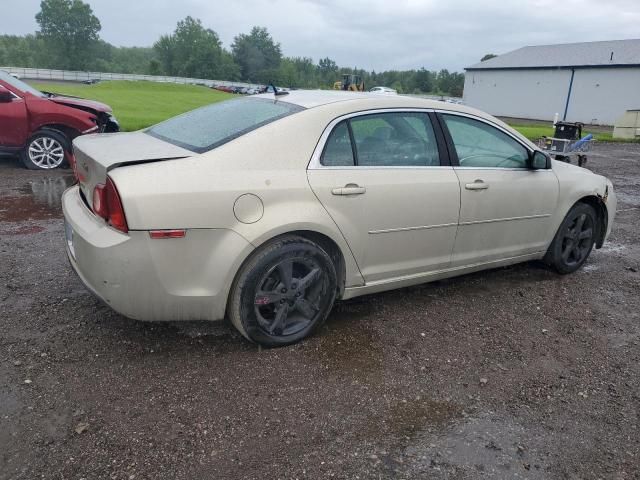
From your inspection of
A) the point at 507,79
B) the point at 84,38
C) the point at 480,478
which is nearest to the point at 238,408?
the point at 480,478

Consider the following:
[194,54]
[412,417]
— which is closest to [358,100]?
[412,417]

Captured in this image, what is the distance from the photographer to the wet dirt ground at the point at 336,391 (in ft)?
8.02

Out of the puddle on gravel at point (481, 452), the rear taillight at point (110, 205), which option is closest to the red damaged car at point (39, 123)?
the rear taillight at point (110, 205)

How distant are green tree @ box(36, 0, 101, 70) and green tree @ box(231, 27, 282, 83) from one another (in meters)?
30.1

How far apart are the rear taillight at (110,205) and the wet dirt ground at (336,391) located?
2.91 ft

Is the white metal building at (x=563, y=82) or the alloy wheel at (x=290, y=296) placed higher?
the white metal building at (x=563, y=82)

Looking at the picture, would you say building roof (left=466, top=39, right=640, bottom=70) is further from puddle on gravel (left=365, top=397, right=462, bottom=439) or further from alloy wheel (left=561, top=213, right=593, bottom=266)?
puddle on gravel (left=365, top=397, right=462, bottom=439)

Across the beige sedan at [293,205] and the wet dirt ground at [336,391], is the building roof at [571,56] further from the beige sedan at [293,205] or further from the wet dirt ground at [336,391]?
the wet dirt ground at [336,391]

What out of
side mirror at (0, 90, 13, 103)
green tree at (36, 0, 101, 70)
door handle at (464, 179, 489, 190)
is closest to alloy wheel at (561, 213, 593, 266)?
door handle at (464, 179, 489, 190)

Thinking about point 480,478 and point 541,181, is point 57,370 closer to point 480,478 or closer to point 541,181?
point 480,478

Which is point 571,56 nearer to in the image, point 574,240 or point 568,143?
point 568,143

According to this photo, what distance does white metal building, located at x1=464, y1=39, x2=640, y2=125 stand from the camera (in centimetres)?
3788

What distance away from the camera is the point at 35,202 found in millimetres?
6727

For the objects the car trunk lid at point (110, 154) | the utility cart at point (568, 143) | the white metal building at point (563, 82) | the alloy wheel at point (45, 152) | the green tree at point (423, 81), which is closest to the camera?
the car trunk lid at point (110, 154)
